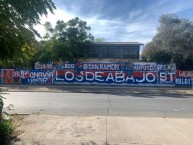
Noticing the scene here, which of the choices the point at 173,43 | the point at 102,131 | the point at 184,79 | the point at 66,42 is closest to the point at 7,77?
the point at 66,42

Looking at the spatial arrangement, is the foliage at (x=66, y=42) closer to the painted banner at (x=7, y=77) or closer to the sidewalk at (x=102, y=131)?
the painted banner at (x=7, y=77)

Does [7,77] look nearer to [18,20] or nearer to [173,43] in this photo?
[173,43]

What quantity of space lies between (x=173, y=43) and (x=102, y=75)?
1088 centimetres

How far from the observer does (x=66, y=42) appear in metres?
40.5

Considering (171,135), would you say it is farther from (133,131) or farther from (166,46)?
(166,46)

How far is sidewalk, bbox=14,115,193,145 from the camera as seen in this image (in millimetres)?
9023

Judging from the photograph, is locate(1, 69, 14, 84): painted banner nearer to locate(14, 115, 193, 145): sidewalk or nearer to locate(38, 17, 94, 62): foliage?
locate(38, 17, 94, 62): foliage

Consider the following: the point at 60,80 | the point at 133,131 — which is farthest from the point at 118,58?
the point at 133,131

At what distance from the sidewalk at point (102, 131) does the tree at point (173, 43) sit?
2907 centimetres

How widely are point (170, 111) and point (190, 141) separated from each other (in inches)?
284

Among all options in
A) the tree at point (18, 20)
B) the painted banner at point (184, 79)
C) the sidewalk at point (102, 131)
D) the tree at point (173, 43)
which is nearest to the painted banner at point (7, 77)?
the painted banner at point (184, 79)

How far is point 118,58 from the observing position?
156 ft

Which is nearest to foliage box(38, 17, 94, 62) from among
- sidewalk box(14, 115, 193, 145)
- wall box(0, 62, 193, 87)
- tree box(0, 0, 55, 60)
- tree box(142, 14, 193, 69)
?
wall box(0, 62, 193, 87)

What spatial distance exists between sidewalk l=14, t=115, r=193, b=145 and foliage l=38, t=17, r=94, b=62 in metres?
26.4
